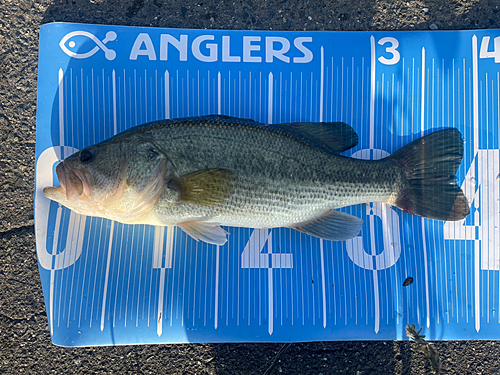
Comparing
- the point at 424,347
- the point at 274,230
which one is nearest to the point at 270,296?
the point at 274,230

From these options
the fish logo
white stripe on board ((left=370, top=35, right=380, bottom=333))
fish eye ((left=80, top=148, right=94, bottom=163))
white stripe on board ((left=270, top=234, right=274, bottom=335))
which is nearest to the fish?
fish eye ((left=80, top=148, right=94, bottom=163))

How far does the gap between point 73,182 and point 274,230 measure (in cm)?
146

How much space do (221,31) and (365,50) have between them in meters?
1.21

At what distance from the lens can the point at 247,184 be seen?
1903 millimetres

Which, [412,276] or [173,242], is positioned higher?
[173,242]

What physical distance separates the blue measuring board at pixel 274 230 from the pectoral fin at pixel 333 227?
0.27 meters

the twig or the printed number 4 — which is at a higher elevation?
the printed number 4

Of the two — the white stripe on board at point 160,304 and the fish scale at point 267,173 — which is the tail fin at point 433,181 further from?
the white stripe on board at point 160,304

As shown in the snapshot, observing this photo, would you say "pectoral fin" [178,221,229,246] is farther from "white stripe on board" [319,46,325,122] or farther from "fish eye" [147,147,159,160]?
"white stripe on board" [319,46,325,122]

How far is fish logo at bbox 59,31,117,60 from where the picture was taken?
2.39 metres

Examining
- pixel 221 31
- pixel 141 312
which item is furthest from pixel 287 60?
pixel 141 312

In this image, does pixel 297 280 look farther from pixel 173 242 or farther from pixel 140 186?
pixel 140 186

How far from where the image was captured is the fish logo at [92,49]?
2.39 meters

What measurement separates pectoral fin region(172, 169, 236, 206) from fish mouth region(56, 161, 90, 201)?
21.8 inches
